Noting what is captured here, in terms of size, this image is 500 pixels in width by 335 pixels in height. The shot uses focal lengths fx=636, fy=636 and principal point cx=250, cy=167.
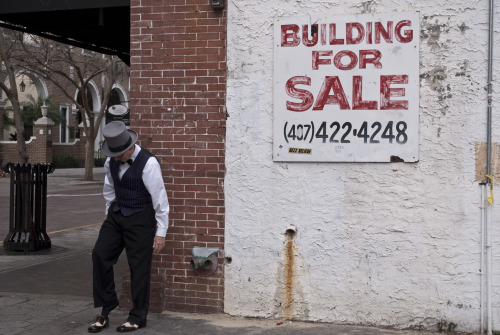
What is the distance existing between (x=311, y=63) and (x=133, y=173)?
197cm

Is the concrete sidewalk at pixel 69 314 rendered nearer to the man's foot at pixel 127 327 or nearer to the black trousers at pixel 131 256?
the man's foot at pixel 127 327

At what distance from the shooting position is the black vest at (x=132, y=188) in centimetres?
567

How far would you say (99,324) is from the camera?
572 cm

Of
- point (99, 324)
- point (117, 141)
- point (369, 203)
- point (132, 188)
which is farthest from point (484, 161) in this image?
point (99, 324)

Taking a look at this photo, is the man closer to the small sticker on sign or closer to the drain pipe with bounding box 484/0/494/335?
the small sticker on sign

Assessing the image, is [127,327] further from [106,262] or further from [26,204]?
[26,204]

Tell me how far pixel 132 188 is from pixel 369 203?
218cm

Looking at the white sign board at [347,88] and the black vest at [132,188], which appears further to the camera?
the white sign board at [347,88]

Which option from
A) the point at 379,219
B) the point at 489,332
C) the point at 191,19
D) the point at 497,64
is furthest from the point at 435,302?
the point at 191,19

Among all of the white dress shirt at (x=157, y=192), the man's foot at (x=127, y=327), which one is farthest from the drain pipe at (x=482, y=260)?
the man's foot at (x=127, y=327)

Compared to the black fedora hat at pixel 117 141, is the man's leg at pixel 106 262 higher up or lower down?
lower down

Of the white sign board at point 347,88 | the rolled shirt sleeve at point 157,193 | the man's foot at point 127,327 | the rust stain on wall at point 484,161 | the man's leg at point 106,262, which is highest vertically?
the white sign board at point 347,88

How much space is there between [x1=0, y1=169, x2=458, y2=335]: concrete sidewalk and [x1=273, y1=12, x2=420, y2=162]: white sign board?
1.58 meters

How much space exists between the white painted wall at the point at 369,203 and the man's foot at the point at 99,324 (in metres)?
1.19
